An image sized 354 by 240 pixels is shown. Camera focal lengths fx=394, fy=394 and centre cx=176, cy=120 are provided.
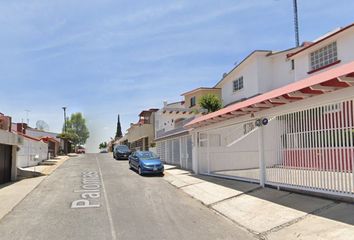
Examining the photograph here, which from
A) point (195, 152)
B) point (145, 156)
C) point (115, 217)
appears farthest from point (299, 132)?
point (145, 156)

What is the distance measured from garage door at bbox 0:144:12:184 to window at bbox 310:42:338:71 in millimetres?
18401

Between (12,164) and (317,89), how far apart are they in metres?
18.5

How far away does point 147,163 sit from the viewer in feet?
78.9

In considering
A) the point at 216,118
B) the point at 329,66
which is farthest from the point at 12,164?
the point at 329,66

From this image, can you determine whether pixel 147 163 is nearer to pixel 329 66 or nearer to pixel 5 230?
pixel 329 66

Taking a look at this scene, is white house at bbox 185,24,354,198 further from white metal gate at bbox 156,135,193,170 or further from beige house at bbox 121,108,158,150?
beige house at bbox 121,108,158,150

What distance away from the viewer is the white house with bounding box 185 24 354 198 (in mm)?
10555

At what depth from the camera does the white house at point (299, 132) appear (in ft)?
34.6

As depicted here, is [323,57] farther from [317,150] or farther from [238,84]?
[317,150]

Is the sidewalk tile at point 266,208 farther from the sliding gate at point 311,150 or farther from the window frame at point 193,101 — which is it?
the window frame at point 193,101

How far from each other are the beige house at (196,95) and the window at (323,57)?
1549cm

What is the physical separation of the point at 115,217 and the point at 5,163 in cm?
1312

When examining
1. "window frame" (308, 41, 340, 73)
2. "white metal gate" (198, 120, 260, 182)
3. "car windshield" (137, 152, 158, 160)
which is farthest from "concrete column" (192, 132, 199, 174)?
"window frame" (308, 41, 340, 73)

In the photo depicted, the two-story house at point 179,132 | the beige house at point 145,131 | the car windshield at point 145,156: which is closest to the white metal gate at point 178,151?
the two-story house at point 179,132
